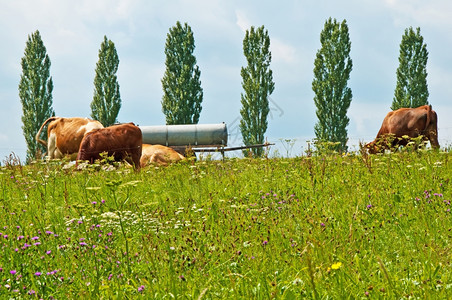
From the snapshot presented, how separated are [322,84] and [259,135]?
5810 millimetres

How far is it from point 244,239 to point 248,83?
90.1 ft

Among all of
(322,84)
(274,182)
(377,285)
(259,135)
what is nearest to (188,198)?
(274,182)

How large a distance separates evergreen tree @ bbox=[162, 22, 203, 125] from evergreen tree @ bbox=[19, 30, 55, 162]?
29.1 feet

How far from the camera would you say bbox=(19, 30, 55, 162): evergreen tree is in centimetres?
3194

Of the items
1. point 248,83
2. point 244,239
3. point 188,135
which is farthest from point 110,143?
point 248,83

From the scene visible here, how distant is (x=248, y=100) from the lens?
101 feet

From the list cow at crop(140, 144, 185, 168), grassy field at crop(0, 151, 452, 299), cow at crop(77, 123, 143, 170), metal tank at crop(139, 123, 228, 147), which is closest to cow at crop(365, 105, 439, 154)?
cow at crop(140, 144, 185, 168)

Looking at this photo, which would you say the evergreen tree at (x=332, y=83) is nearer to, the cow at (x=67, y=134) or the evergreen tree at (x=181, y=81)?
the evergreen tree at (x=181, y=81)

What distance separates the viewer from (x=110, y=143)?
11.3 metres

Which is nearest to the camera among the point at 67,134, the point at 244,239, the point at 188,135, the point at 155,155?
the point at 244,239

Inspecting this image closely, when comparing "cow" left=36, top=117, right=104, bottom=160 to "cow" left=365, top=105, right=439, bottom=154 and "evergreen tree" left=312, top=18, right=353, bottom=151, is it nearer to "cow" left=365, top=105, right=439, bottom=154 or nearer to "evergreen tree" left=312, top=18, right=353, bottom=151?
"cow" left=365, top=105, right=439, bottom=154

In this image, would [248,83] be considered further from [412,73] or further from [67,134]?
[67,134]

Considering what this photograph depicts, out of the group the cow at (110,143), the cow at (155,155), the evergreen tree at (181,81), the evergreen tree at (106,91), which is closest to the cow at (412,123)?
the cow at (155,155)

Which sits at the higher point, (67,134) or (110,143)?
(67,134)
